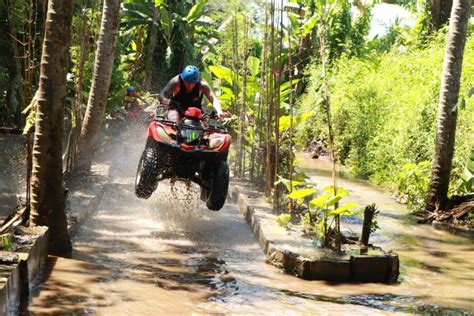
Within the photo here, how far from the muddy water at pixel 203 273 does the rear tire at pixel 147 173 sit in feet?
1.69

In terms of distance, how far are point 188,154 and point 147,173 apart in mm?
669

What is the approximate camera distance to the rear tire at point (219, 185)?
346 inches

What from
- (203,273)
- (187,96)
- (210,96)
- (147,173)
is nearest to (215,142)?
(147,173)

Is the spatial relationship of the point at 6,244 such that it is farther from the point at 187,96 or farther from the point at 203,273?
the point at 187,96

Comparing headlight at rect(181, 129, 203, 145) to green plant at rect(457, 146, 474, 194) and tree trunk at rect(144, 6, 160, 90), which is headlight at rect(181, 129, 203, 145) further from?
tree trunk at rect(144, 6, 160, 90)

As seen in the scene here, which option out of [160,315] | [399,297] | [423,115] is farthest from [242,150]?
[160,315]

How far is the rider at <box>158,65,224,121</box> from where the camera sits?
9312 millimetres

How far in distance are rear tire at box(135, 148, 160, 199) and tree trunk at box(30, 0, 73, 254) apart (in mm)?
2049

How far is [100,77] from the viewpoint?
1084cm

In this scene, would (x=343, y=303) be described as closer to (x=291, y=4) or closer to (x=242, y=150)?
(x=242, y=150)

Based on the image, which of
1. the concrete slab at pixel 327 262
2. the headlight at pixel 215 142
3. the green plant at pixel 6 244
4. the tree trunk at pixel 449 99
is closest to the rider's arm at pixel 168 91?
the headlight at pixel 215 142

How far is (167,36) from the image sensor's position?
25219 millimetres

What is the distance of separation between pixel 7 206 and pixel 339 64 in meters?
14.1

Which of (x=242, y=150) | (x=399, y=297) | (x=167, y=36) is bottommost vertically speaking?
(x=399, y=297)
